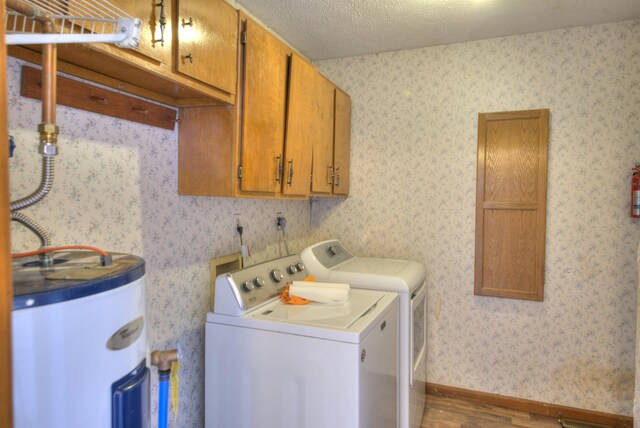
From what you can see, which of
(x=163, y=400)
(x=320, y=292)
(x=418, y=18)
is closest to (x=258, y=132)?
(x=320, y=292)

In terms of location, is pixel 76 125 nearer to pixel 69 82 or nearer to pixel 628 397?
pixel 69 82

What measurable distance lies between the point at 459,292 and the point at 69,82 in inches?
98.9

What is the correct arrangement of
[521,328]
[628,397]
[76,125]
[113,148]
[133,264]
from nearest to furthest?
[133,264] → [76,125] → [113,148] → [628,397] → [521,328]

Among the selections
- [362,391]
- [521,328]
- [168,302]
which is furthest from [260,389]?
[521,328]

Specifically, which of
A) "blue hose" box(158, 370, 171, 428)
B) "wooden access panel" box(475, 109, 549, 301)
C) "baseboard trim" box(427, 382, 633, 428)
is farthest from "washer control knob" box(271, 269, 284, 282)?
"baseboard trim" box(427, 382, 633, 428)

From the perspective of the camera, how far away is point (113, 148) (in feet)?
4.76

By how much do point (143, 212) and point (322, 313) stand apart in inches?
33.4

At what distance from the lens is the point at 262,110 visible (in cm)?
177

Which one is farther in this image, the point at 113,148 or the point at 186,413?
the point at 186,413

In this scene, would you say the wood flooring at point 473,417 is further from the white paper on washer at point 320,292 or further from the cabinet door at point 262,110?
the cabinet door at point 262,110

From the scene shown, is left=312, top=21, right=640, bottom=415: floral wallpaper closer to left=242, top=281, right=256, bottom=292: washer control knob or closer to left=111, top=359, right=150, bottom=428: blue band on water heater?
left=242, top=281, right=256, bottom=292: washer control knob

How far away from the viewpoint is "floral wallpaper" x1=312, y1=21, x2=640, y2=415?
2.43m

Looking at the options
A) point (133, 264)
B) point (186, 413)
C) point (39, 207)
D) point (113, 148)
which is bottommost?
point (186, 413)

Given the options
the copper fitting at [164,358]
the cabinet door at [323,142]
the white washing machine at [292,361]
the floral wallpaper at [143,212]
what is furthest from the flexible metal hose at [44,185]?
the cabinet door at [323,142]
